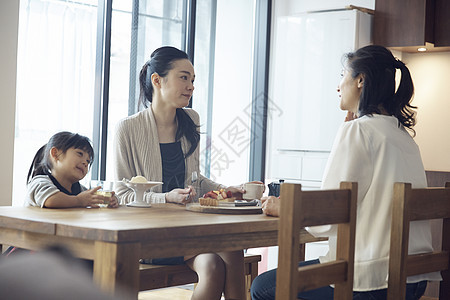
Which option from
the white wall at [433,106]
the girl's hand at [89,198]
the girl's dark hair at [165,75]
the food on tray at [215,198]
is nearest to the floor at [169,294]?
the white wall at [433,106]

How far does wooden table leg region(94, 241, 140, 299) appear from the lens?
133 cm

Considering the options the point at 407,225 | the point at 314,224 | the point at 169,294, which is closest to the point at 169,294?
the point at 169,294

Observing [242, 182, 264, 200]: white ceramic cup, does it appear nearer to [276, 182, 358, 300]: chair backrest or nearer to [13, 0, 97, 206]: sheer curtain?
[276, 182, 358, 300]: chair backrest

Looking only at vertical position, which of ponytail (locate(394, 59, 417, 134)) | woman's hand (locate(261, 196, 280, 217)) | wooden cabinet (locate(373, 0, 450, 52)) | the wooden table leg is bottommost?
the wooden table leg

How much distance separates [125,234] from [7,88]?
1.94 metres

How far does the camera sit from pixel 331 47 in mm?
4285

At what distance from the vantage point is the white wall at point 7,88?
298cm

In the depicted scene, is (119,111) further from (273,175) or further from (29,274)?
(29,274)

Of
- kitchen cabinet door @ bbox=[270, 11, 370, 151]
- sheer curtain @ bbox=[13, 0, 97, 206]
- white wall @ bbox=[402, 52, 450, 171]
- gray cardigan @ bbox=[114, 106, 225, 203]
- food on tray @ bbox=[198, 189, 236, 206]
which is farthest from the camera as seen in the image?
white wall @ bbox=[402, 52, 450, 171]

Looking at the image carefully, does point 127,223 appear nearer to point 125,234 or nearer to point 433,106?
point 125,234

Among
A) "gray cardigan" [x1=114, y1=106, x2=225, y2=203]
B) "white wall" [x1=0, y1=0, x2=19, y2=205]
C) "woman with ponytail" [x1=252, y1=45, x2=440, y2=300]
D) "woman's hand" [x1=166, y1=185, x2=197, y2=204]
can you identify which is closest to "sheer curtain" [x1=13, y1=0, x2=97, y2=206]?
"white wall" [x1=0, y1=0, x2=19, y2=205]

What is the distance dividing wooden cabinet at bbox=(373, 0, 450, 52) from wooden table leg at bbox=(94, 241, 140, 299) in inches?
130

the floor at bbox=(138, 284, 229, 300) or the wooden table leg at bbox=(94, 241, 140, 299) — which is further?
the floor at bbox=(138, 284, 229, 300)

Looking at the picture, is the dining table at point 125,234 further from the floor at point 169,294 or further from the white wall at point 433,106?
the white wall at point 433,106
